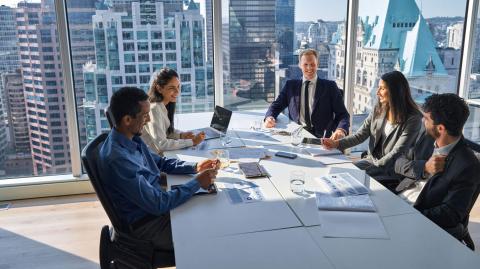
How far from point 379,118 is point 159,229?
1.81 metres

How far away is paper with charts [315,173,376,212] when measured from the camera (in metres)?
1.95

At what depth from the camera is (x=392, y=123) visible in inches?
116

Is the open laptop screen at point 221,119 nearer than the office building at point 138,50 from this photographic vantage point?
Yes

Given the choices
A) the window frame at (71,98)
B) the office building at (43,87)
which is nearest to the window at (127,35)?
the window frame at (71,98)

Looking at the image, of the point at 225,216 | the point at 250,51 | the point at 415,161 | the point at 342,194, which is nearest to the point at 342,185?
the point at 342,194

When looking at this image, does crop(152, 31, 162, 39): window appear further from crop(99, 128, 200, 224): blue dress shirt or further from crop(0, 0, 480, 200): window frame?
crop(99, 128, 200, 224): blue dress shirt

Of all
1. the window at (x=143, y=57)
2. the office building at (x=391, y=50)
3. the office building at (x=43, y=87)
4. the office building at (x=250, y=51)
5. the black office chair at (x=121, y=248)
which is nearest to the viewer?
the black office chair at (x=121, y=248)

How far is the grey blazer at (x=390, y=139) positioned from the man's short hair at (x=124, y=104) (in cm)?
169

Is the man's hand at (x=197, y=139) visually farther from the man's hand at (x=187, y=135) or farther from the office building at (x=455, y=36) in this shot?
the office building at (x=455, y=36)

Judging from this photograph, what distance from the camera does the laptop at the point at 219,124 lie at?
3338 millimetres

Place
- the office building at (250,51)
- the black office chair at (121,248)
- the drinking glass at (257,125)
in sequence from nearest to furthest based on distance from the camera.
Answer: the black office chair at (121,248) < the drinking glass at (257,125) < the office building at (250,51)

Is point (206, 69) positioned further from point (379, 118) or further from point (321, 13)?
point (379, 118)

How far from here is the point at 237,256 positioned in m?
1.57

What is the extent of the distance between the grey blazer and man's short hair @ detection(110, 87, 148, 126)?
169 centimetres
